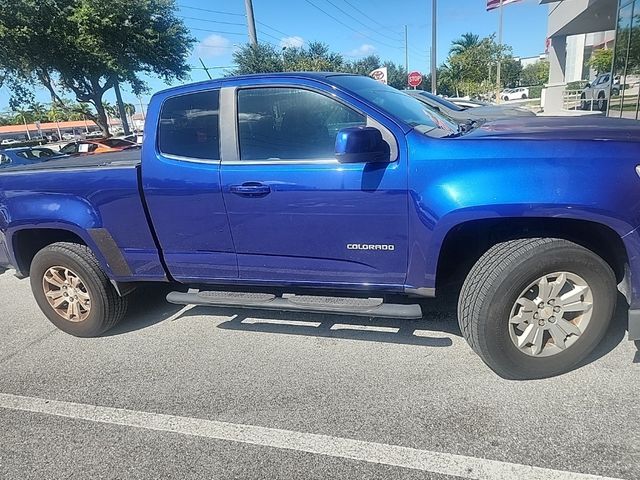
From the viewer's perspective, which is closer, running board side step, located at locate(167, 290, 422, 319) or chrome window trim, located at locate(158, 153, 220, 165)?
running board side step, located at locate(167, 290, 422, 319)

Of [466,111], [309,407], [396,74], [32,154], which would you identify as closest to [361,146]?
[309,407]

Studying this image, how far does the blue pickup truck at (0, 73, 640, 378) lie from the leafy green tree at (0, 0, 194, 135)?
1663 cm

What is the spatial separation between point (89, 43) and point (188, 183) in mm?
17864

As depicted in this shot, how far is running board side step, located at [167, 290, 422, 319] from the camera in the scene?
307cm

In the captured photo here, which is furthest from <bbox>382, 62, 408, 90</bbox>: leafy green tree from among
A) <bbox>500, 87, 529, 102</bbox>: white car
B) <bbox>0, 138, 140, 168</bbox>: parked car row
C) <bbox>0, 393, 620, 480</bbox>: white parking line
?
<bbox>0, 393, 620, 480</bbox>: white parking line

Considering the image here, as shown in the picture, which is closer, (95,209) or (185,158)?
(185,158)

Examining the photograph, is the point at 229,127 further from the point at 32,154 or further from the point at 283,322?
the point at 32,154

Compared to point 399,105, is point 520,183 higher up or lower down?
lower down

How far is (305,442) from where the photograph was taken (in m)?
2.58

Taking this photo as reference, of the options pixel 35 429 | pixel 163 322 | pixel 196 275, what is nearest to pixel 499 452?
pixel 196 275

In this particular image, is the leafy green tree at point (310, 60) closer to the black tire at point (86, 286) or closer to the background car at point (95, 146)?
the background car at point (95, 146)

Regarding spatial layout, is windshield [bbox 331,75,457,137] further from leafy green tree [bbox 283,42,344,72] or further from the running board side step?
leafy green tree [bbox 283,42,344,72]

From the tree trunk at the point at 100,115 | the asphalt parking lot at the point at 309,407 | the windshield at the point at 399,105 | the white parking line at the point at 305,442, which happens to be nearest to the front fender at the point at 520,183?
the windshield at the point at 399,105

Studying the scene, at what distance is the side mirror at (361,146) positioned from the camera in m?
2.74
